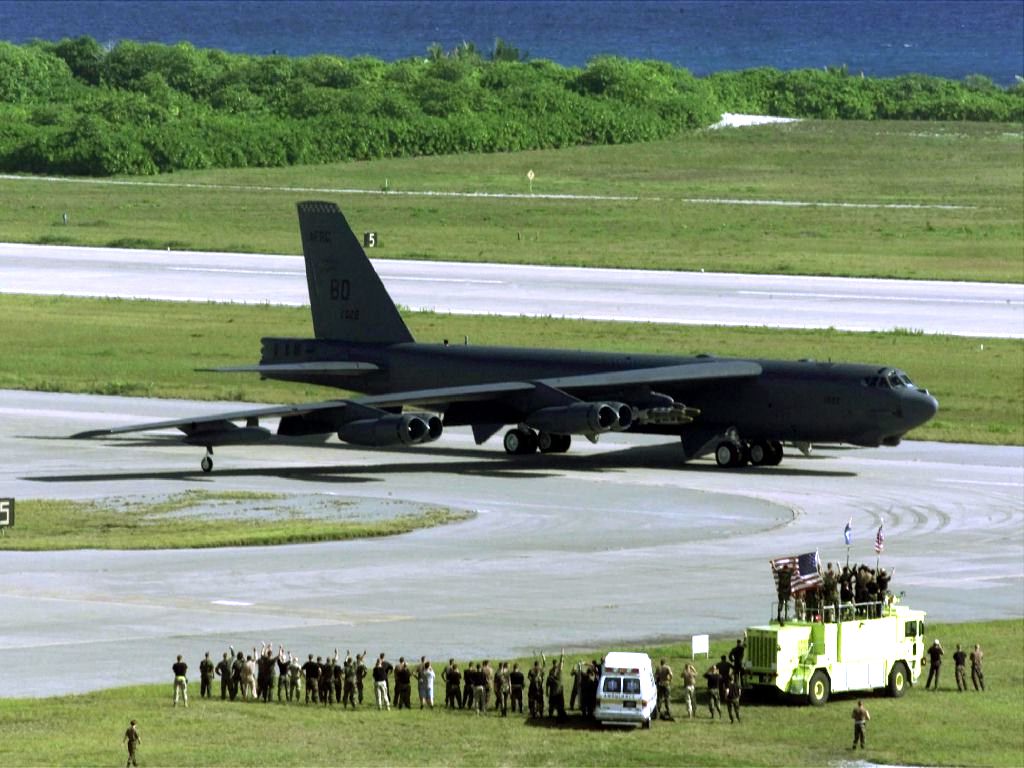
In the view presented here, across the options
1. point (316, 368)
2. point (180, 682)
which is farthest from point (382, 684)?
point (316, 368)

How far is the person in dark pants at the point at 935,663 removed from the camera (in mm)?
33906

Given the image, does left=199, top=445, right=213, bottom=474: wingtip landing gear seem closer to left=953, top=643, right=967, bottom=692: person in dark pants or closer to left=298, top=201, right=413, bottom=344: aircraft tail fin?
left=298, top=201, right=413, bottom=344: aircraft tail fin

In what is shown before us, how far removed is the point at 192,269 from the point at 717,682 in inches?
2728

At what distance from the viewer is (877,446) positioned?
180ft

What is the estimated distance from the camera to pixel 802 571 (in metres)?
32.5

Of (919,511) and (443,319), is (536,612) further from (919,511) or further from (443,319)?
(443,319)

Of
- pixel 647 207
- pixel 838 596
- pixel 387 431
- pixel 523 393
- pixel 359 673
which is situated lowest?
pixel 359 673

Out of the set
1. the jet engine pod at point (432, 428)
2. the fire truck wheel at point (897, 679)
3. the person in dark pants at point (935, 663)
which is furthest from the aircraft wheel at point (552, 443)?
the fire truck wheel at point (897, 679)

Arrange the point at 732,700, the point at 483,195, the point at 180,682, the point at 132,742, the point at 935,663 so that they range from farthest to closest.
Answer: the point at 483,195 → the point at 935,663 → the point at 732,700 → the point at 180,682 → the point at 132,742

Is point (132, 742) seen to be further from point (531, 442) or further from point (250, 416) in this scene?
point (531, 442)

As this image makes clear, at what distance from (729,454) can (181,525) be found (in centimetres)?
1679

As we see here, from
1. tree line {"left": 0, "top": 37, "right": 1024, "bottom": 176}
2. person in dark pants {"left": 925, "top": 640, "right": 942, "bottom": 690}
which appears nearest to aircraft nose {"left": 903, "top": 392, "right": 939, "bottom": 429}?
person in dark pants {"left": 925, "top": 640, "right": 942, "bottom": 690}

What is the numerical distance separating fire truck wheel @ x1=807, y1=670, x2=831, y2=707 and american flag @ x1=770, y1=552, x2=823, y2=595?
138cm

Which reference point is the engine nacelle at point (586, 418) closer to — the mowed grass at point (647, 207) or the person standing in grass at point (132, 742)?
the person standing in grass at point (132, 742)
